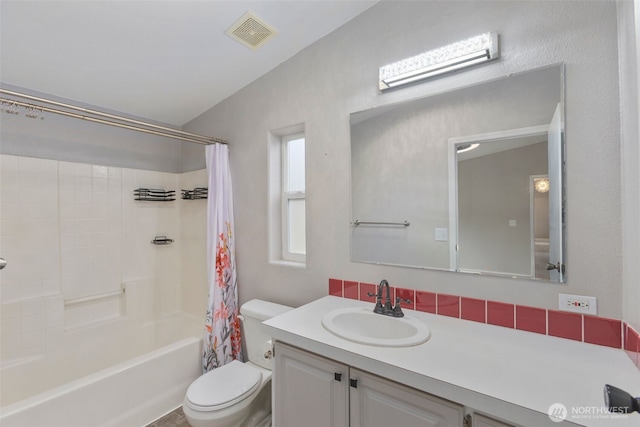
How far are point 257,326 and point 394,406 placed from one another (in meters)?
1.25

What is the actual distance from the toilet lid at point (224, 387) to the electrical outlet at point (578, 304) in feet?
5.40

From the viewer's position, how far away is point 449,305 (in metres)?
1.47

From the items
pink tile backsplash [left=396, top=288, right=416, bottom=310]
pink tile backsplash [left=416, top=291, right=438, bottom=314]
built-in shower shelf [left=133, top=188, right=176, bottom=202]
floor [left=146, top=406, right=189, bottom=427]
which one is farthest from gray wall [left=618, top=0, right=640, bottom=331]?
built-in shower shelf [left=133, top=188, right=176, bottom=202]

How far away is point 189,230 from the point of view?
2.93 metres

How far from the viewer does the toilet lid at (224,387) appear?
156 cm

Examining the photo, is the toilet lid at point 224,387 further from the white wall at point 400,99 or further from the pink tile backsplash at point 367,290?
the pink tile backsplash at point 367,290

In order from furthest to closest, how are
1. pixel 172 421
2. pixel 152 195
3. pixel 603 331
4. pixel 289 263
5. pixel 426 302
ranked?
pixel 152 195, pixel 289 263, pixel 172 421, pixel 426 302, pixel 603 331

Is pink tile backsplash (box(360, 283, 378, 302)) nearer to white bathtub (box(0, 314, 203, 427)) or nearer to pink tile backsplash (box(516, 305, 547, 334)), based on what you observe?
pink tile backsplash (box(516, 305, 547, 334))

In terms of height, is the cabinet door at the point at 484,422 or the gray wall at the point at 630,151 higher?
the gray wall at the point at 630,151

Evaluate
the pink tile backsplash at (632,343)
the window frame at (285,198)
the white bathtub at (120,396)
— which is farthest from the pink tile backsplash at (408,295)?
the white bathtub at (120,396)

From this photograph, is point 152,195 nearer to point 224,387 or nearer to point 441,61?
point 224,387

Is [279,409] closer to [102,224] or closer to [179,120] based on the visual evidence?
[102,224]

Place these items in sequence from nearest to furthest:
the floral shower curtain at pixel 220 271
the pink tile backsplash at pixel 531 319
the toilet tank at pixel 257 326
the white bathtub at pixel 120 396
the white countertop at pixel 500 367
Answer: the white countertop at pixel 500 367 → the pink tile backsplash at pixel 531 319 → the white bathtub at pixel 120 396 → the toilet tank at pixel 257 326 → the floral shower curtain at pixel 220 271

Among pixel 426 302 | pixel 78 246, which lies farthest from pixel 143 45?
pixel 426 302
